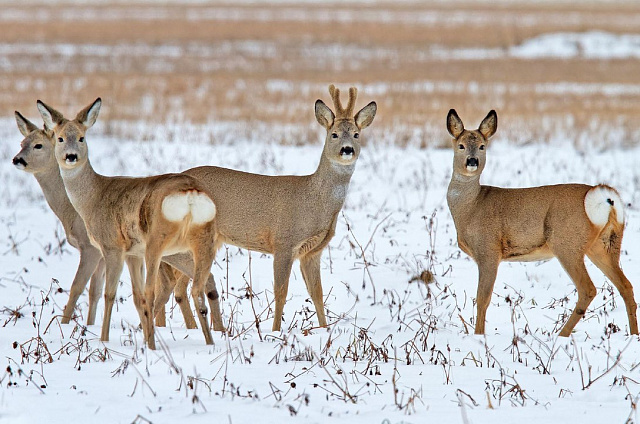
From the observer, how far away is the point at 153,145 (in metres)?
16.7

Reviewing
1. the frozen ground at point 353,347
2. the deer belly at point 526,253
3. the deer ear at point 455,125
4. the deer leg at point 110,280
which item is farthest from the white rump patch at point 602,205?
the deer leg at point 110,280

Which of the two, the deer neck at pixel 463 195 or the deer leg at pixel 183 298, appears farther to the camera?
the deer neck at pixel 463 195

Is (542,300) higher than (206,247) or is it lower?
lower

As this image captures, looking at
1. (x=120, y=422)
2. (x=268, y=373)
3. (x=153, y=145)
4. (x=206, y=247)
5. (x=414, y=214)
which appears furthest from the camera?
(x=153, y=145)

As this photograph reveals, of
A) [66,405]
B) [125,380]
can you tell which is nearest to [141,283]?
[125,380]

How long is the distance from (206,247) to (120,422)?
7.28ft

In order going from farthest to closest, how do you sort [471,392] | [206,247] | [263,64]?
[263,64]
[206,247]
[471,392]

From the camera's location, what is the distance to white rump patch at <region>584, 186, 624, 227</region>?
7855mm

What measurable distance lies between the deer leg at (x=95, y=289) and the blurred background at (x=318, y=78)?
27.7 ft

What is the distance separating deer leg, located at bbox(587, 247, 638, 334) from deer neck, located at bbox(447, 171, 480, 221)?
3.66 feet

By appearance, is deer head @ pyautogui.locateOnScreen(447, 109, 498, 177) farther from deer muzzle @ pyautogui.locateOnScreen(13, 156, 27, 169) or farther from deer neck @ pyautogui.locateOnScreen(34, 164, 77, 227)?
deer muzzle @ pyautogui.locateOnScreen(13, 156, 27, 169)

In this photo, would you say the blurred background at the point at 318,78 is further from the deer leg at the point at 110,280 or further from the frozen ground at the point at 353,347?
the deer leg at the point at 110,280

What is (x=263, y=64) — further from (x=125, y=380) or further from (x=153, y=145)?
(x=125, y=380)

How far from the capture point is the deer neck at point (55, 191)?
9.15 meters
